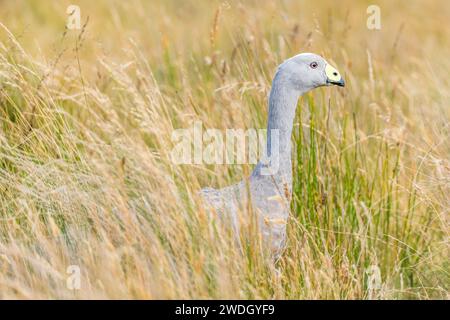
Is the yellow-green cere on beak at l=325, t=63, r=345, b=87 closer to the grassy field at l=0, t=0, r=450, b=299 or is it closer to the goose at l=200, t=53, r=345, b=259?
the goose at l=200, t=53, r=345, b=259

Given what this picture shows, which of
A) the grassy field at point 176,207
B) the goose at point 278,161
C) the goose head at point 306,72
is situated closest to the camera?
the grassy field at point 176,207

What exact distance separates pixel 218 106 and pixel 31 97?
1.58 metres

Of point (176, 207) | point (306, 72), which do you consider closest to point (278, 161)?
point (306, 72)

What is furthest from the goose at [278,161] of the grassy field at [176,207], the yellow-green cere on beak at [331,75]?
the grassy field at [176,207]

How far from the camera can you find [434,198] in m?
4.49

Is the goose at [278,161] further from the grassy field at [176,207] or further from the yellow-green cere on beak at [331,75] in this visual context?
the grassy field at [176,207]

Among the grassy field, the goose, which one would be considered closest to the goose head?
the goose

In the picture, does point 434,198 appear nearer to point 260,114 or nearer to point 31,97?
point 260,114

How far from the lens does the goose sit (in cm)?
414

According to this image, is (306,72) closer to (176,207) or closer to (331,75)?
(331,75)

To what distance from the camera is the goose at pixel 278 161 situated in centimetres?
414

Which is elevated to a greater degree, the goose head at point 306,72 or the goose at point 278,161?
the goose head at point 306,72

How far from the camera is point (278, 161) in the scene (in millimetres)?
4406

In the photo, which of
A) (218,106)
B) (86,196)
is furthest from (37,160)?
(218,106)
